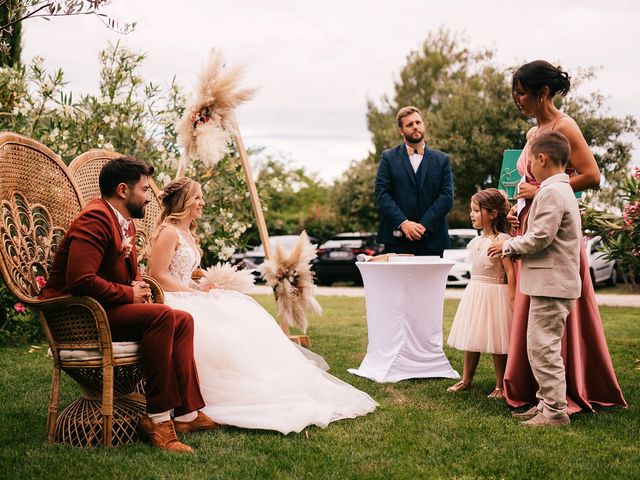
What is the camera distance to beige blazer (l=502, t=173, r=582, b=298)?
4.28m

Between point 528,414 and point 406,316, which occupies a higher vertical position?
point 406,316

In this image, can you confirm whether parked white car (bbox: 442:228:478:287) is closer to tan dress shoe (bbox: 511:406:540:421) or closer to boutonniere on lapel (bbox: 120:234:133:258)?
tan dress shoe (bbox: 511:406:540:421)

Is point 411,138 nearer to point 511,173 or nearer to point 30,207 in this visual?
point 511,173

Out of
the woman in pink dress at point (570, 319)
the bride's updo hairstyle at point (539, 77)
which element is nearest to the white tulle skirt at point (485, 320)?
the woman in pink dress at point (570, 319)

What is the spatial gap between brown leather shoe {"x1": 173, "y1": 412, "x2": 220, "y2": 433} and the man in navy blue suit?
266cm

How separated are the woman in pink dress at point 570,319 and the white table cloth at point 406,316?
1089mm

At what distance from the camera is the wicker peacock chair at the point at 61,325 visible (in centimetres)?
382

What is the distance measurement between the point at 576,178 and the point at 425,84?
116ft

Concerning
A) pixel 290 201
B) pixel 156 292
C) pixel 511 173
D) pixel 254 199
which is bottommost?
pixel 156 292

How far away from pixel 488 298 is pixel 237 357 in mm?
1933

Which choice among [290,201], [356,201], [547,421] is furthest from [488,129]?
[547,421]

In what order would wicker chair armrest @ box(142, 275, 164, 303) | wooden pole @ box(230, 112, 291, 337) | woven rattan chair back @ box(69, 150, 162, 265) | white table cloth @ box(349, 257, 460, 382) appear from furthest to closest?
1. wooden pole @ box(230, 112, 291, 337)
2. white table cloth @ box(349, 257, 460, 382)
3. woven rattan chair back @ box(69, 150, 162, 265)
4. wicker chair armrest @ box(142, 275, 164, 303)

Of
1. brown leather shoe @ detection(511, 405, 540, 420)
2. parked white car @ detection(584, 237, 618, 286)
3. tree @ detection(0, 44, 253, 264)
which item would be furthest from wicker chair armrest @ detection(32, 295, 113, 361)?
parked white car @ detection(584, 237, 618, 286)

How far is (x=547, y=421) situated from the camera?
14.4ft
